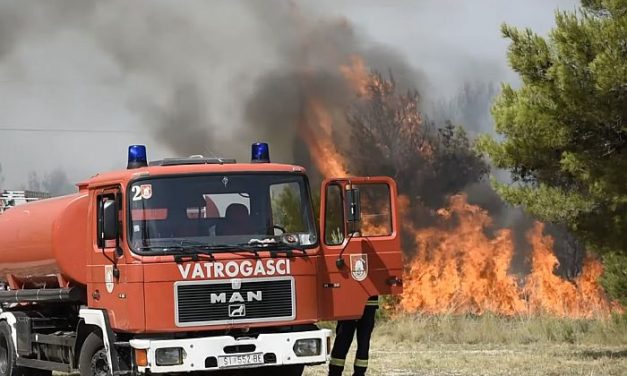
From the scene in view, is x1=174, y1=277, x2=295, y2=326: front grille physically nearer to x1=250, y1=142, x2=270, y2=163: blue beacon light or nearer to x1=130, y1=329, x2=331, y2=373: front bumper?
x1=130, y1=329, x2=331, y2=373: front bumper

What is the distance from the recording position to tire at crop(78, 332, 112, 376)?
10.9 m

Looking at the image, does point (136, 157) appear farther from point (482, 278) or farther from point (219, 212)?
point (482, 278)

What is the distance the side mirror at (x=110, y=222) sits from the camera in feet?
33.9

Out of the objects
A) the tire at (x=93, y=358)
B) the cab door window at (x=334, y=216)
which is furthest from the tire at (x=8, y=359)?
the cab door window at (x=334, y=216)

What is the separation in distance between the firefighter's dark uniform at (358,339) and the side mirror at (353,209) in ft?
3.75

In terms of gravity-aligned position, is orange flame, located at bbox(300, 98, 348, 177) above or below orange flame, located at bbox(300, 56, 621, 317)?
above

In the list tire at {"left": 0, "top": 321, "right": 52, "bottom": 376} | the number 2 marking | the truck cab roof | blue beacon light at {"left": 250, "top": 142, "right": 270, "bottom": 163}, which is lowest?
tire at {"left": 0, "top": 321, "right": 52, "bottom": 376}

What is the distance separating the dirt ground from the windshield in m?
3.91

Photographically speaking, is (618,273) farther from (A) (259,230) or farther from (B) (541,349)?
(A) (259,230)

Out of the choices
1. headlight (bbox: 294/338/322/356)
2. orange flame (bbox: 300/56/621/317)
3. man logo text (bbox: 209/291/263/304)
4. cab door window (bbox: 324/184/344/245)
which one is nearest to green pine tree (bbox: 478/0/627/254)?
cab door window (bbox: 324/184/344/245)

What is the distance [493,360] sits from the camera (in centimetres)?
1549

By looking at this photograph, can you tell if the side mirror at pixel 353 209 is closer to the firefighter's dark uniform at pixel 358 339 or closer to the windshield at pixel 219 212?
the windshield at pixel 219 212

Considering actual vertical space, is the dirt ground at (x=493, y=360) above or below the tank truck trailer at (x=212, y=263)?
below

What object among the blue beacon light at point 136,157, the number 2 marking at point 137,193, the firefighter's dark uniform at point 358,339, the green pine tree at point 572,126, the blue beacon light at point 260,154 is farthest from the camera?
the green pine tree at point 572,126
